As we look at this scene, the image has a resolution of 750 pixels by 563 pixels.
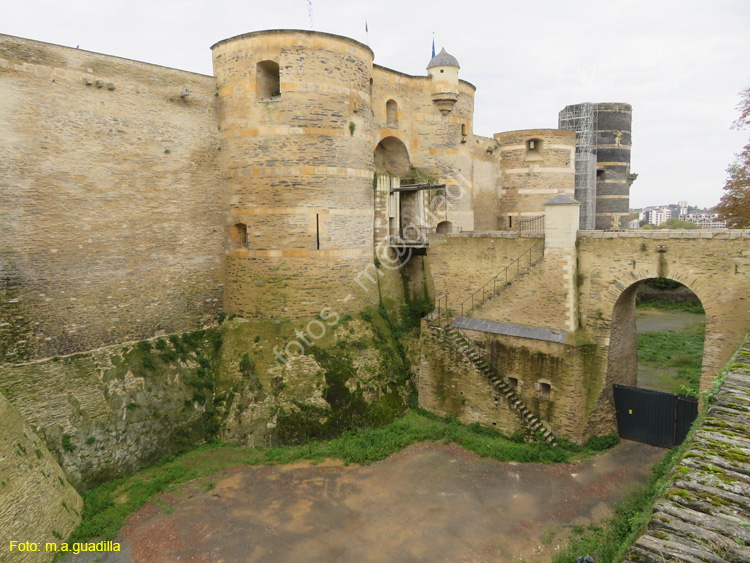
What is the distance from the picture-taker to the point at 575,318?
14.9m

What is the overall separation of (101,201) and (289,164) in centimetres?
586

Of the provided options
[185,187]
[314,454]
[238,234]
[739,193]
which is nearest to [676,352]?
[739,193]

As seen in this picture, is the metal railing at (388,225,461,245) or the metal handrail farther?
the metal railing at (388,225,461,245)

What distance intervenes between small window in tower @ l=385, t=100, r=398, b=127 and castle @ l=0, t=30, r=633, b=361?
174mm

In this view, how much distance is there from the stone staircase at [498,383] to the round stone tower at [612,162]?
23.0 m

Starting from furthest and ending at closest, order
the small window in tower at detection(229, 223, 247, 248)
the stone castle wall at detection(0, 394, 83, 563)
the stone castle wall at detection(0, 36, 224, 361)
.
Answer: the small window in tower at detection(229, 223, 247, 248), the stone castle wall at detection(0, 36, 224, 361), the stone castle wall at detection(0, 394, 83, 563)

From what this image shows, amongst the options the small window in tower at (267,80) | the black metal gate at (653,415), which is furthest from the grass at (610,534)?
the small window in tower at (267,80)

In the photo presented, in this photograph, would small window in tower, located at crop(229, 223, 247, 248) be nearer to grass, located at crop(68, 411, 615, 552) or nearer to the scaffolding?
grass, located at crop(68, 411, 615, 552)

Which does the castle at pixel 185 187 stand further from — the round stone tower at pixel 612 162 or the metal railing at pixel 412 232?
the round stone tower at pixel 612 162

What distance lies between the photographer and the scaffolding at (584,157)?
3122 centimetres

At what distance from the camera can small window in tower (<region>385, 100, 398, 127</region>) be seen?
20.9 m

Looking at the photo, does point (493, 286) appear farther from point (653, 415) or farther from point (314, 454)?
point (314, 454)

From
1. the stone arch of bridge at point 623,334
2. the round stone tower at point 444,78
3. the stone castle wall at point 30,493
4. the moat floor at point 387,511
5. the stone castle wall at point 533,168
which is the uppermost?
the round stone tower at point 444,78

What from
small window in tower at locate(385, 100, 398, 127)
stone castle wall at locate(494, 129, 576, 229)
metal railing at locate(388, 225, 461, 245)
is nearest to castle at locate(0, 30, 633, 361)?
small window in tower at locate(385, 100, 398, 127)
